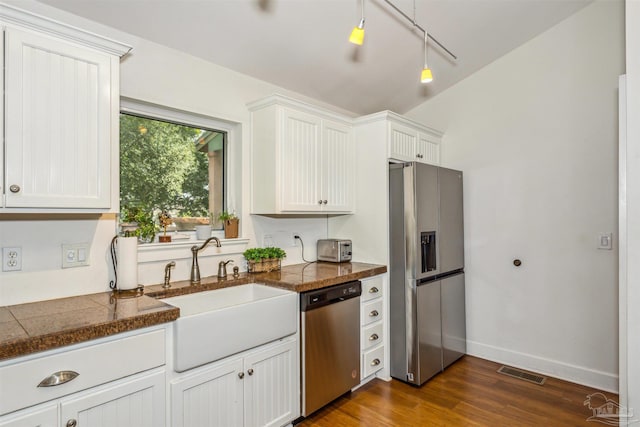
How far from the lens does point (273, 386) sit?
209 cm

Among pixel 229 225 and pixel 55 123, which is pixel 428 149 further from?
pixel 55 123

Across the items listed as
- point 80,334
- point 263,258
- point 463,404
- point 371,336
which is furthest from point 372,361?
point 80,334

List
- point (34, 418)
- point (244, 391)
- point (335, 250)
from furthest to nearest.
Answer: point (335, 250) < point (244, 391) < point (34, 418)

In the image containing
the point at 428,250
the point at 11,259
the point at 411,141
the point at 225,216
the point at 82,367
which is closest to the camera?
the point at 82,367

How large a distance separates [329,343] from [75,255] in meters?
1.61

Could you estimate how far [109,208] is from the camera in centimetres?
179

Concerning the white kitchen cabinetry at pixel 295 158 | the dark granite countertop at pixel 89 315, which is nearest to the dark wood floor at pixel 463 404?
the dark granite countertop at pixel 89 315

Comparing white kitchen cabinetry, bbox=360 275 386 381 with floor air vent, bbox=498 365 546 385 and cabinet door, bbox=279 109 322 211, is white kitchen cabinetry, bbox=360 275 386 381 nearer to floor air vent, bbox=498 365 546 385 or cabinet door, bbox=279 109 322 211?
cabinet door, bbox=279 109 322 211

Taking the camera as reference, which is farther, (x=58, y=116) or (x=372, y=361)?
(x=372, y=361)

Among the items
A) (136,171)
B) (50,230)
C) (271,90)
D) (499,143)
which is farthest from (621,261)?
(50,230)

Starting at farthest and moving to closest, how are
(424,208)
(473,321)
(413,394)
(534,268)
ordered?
(473,321)
(534,268)
(424,208)
(413,394)

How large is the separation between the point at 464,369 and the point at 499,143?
207cm

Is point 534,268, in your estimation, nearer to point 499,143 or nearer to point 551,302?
point 551,302

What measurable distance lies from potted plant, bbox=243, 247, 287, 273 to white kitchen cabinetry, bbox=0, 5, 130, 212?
1066mm
